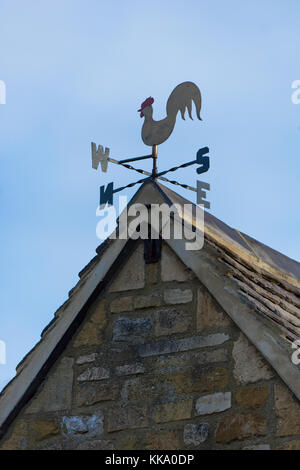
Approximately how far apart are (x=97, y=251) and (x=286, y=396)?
1888 millimetres

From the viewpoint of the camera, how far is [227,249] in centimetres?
773

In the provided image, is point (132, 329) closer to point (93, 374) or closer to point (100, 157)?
point (93, 374)

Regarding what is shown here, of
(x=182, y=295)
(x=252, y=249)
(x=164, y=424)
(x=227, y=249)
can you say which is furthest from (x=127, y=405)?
(x=252, y=249)

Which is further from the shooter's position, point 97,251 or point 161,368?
point 97,251

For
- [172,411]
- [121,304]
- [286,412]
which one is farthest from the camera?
[121,304]

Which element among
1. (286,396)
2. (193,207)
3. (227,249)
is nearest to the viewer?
(286,396)

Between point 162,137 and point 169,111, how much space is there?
0.24m

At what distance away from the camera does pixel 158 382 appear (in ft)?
23.6


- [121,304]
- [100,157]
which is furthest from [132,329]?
[100,157]

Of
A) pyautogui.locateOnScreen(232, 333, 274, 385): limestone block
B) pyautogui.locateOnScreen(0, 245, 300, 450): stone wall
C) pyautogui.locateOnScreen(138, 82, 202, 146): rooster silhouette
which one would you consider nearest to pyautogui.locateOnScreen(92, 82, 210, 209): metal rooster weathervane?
pyautogui.locateOnScreen(138, 82, 202, 146): rooster silhouette

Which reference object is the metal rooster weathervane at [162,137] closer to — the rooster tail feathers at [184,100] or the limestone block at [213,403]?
the rooster tail feathers at [184,100]

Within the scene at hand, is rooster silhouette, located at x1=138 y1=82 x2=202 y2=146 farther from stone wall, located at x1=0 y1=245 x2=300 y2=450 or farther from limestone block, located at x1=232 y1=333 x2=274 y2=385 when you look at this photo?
limestone block, located at x1=232 y1=333 x2=274 y2=385

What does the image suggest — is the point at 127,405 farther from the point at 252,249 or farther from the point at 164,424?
the point at 252,249

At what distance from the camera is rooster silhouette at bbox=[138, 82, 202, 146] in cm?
817
